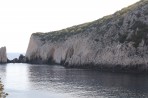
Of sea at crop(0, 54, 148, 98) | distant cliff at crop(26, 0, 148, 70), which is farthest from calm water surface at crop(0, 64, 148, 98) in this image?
distant cliff at crop(26, 0, 148, 70)

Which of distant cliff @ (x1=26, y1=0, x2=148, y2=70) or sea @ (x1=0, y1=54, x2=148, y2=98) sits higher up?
distant cliff @ (x1=26, y1=0, x2=148, y2=70)

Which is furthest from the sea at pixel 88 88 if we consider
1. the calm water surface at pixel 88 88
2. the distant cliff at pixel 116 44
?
the distant cliff at pixel 116 44

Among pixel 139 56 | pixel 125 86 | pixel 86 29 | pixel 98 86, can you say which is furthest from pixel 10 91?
pixel 86 29

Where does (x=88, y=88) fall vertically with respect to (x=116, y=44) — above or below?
below

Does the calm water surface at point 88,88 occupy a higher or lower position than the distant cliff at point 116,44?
lower

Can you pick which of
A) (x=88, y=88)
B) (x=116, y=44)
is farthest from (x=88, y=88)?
(x=116, y=44)

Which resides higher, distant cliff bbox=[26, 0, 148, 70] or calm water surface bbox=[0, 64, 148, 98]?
distant cliff bbox=[26, 0, 148, 70]

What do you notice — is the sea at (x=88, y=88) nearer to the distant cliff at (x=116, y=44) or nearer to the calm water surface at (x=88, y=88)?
the calm water surface at (x=88, y=88)

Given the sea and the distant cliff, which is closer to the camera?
the sea

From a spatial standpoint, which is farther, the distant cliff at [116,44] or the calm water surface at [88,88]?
the distant cliff at [116,44]

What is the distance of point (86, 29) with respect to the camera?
199 metres

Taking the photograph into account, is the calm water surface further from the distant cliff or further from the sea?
the distant cliff

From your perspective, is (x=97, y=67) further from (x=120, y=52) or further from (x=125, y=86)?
(x=125, y=86)

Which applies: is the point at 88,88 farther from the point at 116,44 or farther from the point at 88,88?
the point at 116,44
